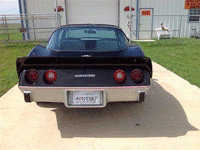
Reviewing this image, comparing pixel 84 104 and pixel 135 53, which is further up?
pixel 135 53

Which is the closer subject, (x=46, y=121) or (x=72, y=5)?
(x=46, y=121)

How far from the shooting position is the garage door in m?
14.9

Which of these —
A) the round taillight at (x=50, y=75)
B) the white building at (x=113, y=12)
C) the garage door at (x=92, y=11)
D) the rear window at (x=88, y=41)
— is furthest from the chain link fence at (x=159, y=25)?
the round taillight at (x=50, y=75)

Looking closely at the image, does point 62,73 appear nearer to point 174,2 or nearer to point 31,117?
point 31,117

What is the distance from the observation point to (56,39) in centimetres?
333

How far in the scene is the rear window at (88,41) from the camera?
3.17m

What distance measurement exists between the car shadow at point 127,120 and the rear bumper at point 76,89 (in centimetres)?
52

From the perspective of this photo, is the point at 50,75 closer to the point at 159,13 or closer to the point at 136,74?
the point at 136,74

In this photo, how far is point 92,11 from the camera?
15109 millimetres

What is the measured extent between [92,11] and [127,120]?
44.1ft

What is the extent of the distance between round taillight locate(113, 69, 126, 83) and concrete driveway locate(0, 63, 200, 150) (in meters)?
0.79

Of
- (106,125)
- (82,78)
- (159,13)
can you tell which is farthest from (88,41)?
(159,13)

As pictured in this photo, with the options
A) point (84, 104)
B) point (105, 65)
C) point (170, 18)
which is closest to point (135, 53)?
point (105, 65)

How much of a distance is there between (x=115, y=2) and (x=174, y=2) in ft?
15.9
